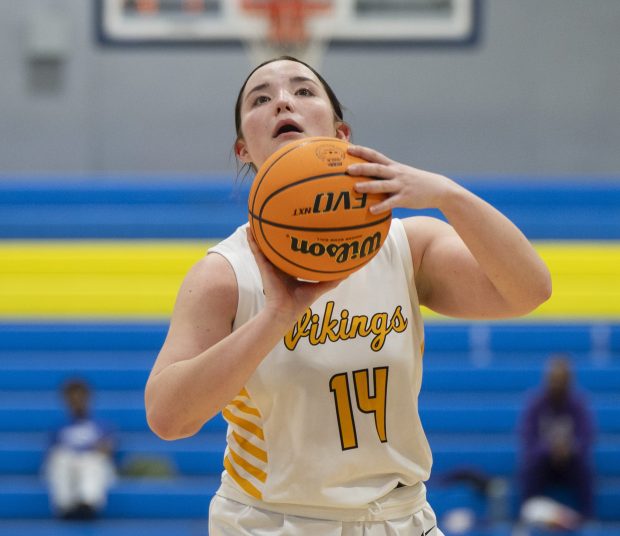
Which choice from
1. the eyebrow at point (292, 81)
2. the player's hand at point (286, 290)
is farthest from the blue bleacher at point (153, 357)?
the player's hand at point (286, 290)

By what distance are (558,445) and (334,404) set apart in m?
4.94

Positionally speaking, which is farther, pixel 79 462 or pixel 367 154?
pixel 79 462

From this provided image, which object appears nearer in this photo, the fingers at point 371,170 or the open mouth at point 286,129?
the fingers at point 371,170

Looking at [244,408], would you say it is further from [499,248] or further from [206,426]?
[206,426]

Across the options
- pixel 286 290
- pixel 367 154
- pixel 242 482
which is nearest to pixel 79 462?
pixel 242 482

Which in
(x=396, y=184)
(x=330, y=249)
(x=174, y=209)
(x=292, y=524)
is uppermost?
(x=174, y=209)

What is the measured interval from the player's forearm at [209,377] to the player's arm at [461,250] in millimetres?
325

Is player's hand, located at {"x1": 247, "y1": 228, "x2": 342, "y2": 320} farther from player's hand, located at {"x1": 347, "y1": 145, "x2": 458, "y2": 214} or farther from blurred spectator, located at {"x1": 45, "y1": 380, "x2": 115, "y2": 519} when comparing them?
blurred spectator, located at {"x1": 45, "y1": 380, "x2": 115, "y2": 519}

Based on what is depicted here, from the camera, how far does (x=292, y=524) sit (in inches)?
88.7

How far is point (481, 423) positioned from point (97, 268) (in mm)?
3804

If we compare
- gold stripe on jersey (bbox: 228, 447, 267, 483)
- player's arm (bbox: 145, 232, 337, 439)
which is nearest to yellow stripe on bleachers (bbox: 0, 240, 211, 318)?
gold stripe on jersey (bbox: 228, 447, 267, 483)

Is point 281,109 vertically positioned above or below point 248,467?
above

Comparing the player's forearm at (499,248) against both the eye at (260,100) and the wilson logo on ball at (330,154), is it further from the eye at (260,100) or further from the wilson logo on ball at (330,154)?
the eye at (260,100)

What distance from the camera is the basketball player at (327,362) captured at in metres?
2.14
